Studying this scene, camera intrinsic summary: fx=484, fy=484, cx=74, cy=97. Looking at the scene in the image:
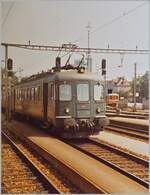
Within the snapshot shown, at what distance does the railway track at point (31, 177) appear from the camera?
654 centimetres

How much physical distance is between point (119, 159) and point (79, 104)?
212 centimetres

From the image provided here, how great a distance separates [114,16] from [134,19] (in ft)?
0.98

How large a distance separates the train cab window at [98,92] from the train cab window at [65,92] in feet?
1.90

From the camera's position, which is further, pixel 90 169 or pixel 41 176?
pixel 90 169

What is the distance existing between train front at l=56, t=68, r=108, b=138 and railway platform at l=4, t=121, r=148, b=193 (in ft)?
1.57

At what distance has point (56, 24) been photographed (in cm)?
740

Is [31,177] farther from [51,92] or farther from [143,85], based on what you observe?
[51,92]

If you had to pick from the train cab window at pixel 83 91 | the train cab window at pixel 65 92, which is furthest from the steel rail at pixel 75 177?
the train cab window at pixel 83 91

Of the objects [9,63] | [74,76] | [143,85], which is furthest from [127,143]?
[9,63]

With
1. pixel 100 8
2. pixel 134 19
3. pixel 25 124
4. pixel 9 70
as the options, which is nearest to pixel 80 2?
pixel 100 8

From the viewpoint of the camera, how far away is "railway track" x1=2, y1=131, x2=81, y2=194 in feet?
21.5

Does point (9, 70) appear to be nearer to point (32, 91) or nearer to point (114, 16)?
point (114, 16)

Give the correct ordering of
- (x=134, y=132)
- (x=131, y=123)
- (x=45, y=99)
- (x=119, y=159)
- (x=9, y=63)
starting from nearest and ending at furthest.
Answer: (x=9, y=63)
(x=119, y=159)
(x=45, y=99)
(x=134, y=132)
(x=131, y=123)

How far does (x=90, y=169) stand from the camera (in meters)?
7.42
